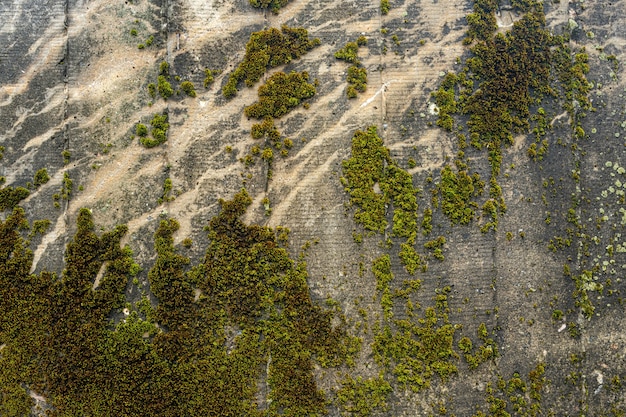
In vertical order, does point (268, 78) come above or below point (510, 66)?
above

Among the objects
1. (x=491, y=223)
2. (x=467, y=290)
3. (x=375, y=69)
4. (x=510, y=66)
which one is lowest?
(x=467, y=290)

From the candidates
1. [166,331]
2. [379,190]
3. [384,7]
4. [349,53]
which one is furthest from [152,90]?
[384,7]

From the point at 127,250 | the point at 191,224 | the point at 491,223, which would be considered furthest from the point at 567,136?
the point at 127,250

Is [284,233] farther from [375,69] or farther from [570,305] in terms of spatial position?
[570,305]

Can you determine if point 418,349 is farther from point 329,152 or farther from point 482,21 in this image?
point 482,21

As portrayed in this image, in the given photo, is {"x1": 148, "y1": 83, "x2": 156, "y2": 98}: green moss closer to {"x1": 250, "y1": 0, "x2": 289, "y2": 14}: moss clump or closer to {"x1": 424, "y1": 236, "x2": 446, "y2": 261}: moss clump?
{"x1": 250, "y1": 0, "x2": 289, "y2": 14}: moss clump

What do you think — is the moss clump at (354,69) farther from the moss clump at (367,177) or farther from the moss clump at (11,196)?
the moss clump at (11,196)


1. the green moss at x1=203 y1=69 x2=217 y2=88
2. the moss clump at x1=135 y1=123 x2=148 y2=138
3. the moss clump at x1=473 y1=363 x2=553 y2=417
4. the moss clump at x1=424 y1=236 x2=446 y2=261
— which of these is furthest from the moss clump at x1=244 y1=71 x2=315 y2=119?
the moss clump at x1=473 y1=363 x2=553 y2=417
